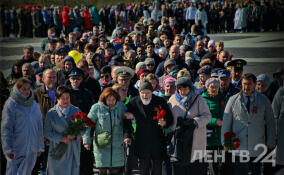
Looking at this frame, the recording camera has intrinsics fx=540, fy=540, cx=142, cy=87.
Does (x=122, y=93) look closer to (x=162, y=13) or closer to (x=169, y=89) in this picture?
(x=169, y=89)

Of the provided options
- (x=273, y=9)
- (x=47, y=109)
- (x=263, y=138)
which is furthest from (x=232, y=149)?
(x=273, y=9)

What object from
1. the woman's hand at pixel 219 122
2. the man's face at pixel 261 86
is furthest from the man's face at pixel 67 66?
the man's face at pixel 261 86

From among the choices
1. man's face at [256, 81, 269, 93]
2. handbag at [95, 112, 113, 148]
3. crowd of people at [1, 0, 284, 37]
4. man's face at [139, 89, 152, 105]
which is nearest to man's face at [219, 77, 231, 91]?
man's face at [256, 81, 269, 93]

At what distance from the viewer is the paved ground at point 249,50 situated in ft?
59.2

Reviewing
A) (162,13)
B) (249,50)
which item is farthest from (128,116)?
(162,13)

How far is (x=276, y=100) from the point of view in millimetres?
7281

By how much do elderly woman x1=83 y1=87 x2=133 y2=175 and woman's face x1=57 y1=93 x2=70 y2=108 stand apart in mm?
360

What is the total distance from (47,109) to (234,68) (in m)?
3.16

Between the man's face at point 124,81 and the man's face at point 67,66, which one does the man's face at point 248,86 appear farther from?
the man's face at point 67,66

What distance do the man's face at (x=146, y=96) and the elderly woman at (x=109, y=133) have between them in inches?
12.5

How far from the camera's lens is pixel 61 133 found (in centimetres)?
714

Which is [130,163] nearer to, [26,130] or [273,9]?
[26,130]

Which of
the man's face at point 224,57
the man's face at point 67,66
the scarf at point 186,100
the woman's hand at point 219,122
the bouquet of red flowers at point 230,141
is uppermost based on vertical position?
the man's face at point 224,57

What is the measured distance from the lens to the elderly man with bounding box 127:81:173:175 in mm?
7340
